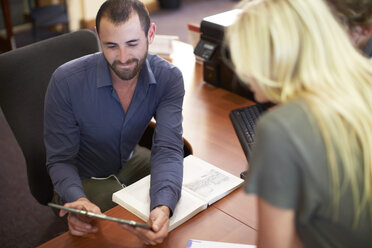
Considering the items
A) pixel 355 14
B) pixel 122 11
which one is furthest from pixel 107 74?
pixel 355 14

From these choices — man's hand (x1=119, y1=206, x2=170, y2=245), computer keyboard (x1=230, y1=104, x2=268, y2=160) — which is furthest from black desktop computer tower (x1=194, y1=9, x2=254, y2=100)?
man's hand (x1=119, y1=206, x2=170, y2=245)

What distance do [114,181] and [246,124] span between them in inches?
22.6

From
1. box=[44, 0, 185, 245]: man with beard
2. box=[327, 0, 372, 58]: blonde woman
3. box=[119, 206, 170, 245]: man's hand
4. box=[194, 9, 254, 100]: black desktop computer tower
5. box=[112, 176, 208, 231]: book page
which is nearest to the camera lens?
box=[327, 0, 372, 58]: blonde woman

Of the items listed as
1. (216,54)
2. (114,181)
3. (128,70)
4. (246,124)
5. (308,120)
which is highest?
(308,120)

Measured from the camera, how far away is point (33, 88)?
1.60 metres

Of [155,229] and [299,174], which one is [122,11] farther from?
[299,174]

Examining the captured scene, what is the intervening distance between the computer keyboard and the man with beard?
0.22 m

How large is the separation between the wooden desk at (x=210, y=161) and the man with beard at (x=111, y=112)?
11 cm

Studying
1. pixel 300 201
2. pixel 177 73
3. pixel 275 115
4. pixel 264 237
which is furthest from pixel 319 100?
pixel 177 73

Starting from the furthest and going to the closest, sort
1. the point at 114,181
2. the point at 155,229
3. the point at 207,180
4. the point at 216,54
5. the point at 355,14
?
the point at 216,54 < the point at 114,181 < the point at 207,180 < the point at 155,229 < the point at 355,14

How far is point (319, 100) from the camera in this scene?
0.76 m

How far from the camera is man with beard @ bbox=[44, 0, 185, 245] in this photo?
4.77 feet

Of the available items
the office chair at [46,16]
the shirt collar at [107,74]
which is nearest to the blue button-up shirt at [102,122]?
the shirt collar at [107,74]

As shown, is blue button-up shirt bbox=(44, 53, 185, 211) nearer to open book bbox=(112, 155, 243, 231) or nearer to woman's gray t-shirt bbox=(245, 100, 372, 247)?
open book bbox=(112, 155, 243, 231)
